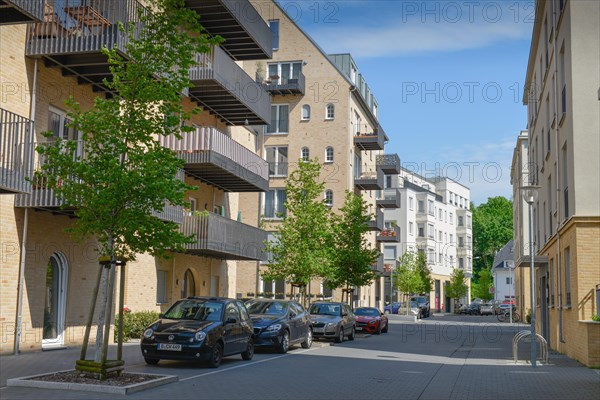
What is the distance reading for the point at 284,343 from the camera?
20688mm

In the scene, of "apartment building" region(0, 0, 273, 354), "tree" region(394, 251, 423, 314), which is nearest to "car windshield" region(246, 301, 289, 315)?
"apartment building" region(0, 0, 273, 354)

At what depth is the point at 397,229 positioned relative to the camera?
6519 cm

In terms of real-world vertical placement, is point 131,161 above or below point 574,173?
below

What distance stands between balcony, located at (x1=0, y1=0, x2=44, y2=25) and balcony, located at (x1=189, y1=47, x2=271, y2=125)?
34.3 ft

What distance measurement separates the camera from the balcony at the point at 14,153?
50.4 feet

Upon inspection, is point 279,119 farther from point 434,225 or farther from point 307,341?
point 434,225

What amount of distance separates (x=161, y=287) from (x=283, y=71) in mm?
28459

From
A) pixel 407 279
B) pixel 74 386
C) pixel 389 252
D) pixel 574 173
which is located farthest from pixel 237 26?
pixel 389 252

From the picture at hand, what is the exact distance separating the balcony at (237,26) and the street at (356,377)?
12.2 m

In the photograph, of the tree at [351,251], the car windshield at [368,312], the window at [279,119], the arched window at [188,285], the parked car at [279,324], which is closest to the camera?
the parked car at [279,324]

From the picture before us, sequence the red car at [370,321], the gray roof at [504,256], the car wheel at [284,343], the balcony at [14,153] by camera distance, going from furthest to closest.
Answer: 1. the gray roof at [504,256]
2. the red car at [370,321]
3. the car wheel at [284,343]
4. the balcony at [14,153]

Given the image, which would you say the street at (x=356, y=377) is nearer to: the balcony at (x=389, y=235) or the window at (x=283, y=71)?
the window at (x=283, y=71)

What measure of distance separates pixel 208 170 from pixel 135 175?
46.7 feet

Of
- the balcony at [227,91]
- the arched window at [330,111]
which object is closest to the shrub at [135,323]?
the balcony at [227,91]
